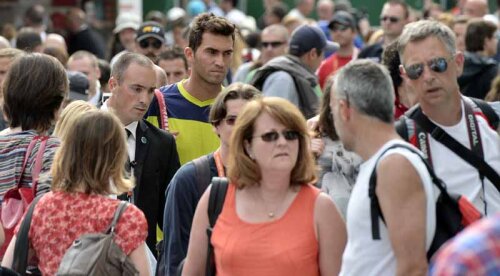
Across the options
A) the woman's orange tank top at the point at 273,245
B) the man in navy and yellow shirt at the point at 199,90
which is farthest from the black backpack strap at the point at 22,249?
the man in navy and yellow shirt at the point at 199,90

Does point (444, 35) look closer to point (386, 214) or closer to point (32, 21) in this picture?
point (386, 214)

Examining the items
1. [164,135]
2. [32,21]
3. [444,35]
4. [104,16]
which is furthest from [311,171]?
[104,16]

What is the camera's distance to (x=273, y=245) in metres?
5.17

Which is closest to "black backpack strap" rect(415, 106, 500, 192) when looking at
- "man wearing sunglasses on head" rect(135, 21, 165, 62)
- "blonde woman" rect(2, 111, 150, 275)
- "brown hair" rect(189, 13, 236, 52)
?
"blonde woman" rect(2, 111, 150, 275)

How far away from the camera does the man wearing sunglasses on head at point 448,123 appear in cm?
578

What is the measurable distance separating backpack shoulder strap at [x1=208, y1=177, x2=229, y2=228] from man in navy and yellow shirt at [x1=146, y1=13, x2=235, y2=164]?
235 cm

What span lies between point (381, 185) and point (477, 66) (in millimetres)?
7516

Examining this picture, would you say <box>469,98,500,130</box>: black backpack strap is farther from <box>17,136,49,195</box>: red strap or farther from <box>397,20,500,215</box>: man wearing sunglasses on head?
<box>17,136,49,195</box>: red strap

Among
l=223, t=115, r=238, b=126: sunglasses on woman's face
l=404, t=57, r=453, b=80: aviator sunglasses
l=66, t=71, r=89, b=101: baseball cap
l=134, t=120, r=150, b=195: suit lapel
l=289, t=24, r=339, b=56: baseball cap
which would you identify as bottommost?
l=66, t=71, r=89, b=101: baseball cap

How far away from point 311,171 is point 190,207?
0.91 m

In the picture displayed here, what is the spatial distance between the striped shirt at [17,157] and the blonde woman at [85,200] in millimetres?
645

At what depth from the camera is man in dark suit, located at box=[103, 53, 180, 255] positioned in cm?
737

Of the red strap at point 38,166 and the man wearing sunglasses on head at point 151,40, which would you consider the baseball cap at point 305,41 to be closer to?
the man wearing sunglasses on head at point 151,40

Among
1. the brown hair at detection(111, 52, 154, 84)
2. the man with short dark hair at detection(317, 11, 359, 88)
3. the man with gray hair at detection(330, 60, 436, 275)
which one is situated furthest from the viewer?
the man with short dark hair at detection(317, 11, 359, 88)
